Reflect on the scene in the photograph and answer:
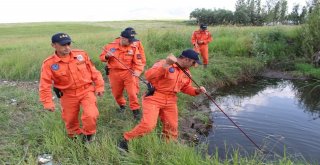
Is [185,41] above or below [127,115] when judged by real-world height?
above

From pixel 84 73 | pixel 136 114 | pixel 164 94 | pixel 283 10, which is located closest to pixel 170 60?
pixel 164 94

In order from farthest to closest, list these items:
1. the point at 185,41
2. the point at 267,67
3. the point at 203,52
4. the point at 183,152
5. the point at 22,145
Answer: the point at 185,41
the point at 267,67
the point at 203,52
the point at 22,145
the point at 183,152

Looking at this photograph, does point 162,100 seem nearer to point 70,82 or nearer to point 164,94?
point 164,94

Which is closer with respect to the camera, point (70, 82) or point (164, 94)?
point (70, 82)

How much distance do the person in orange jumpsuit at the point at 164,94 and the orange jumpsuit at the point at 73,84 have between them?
0.65 meters

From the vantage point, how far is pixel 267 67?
45.1 ft

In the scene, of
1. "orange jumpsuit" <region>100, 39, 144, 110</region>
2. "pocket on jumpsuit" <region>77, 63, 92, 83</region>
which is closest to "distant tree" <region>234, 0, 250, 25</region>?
"orange jumpsuit" <region>100, 39, 144, 110</region>

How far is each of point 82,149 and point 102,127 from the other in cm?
108

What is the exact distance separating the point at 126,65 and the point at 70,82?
5.85 ft

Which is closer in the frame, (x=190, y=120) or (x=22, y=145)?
(x=22, y=145)

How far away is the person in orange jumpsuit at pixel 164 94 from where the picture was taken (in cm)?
470

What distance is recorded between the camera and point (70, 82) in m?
4.68

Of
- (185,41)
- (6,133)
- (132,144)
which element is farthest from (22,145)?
(185,41)

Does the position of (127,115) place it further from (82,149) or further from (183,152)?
(183,152)
